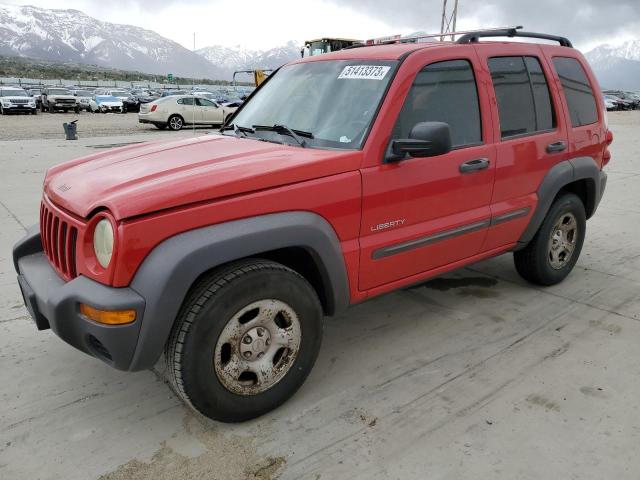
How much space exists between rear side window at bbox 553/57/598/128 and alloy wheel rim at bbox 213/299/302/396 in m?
2.87

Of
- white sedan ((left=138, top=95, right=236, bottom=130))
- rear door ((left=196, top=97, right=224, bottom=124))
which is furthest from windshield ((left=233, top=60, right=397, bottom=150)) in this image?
rear door ((left=196, top=97, right=224, bottom=124))

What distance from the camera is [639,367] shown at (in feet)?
10.3

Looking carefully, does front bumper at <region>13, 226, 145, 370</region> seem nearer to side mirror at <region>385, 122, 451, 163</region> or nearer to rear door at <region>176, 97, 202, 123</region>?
side mirror at <region>385, 122, 451, 163</region>

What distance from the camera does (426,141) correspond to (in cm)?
270

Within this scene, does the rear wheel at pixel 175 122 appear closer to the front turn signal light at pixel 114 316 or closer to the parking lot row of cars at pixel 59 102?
→ the parking lot row of cars at pixel 59 102

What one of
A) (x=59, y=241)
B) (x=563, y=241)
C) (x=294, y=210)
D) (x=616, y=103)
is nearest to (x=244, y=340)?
(x=294, y=210)

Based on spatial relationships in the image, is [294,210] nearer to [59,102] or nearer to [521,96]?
[521,96]

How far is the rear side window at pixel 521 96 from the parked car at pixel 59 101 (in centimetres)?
3273

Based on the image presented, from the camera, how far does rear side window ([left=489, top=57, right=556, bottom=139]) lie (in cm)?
352

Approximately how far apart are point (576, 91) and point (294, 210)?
284 cm

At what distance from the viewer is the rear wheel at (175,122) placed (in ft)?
67.9

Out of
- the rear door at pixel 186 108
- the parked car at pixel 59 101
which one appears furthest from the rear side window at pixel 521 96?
the parked car at pixel 59 101

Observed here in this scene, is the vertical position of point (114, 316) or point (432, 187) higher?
point (432, 187)

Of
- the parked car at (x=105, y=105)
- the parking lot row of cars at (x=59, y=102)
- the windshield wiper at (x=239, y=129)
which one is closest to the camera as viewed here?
the windshield wiper at (x=239, y=129)
